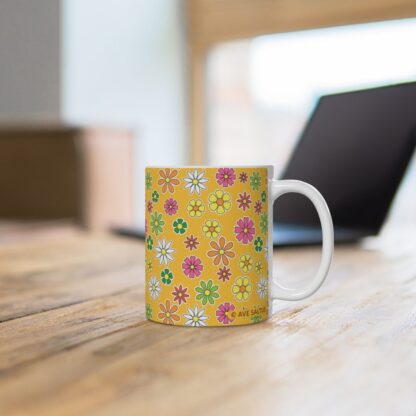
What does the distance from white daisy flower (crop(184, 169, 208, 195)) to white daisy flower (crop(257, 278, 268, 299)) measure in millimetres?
99

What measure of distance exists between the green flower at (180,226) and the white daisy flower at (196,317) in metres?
0.07

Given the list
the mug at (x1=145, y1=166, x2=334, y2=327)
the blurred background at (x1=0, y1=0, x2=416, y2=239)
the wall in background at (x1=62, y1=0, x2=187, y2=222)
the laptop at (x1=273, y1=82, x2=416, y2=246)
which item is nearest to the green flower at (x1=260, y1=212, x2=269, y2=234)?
the mug at (x1=145, y1=166, x2=334, y2=327)

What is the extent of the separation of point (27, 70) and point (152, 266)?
1960 millimetres

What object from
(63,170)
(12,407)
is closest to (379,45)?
(63,170)

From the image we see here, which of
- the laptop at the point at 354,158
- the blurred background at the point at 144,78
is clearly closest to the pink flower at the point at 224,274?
the laptop at the point at 354,158

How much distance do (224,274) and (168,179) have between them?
3.8 inches

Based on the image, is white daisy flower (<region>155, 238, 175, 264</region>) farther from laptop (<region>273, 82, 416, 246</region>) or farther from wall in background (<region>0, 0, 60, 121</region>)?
wall in background (<region>0, 0, 60, 121</region>)

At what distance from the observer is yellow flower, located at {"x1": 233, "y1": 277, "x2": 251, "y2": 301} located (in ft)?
1.90

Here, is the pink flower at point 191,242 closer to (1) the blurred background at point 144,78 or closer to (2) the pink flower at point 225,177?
(2) the pink flower at point 225,177

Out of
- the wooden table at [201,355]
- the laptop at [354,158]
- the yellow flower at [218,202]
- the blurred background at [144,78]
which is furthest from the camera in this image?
the blurred background at [144,78]

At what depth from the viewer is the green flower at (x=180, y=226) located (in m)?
0.58

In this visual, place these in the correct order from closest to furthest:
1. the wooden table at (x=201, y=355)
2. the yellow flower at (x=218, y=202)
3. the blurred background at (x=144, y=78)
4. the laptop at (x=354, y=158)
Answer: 1. the wooden table at (x=201, y=355)
2. the yellow flower at (x=218, y=202)
3. the laptop at (x=354, y=158)
4. the blurred background at (x=144, y=78)

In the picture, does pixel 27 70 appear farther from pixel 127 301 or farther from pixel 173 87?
pixel 127 301

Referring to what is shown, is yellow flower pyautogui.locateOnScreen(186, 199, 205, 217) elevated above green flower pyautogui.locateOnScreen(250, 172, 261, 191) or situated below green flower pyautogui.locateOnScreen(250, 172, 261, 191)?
below
